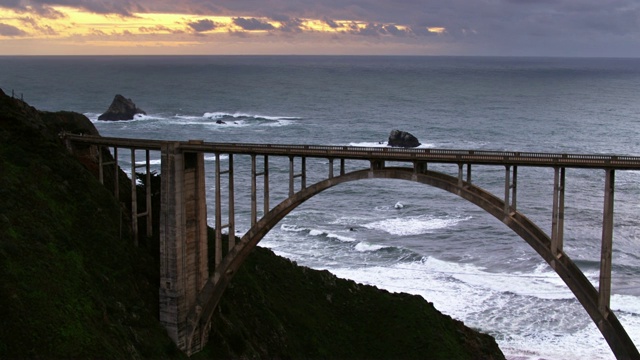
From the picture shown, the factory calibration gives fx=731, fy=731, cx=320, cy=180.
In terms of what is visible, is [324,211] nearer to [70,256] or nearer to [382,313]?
[382,313]

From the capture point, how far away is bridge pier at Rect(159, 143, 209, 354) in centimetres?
3859

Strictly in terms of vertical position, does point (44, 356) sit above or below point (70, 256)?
below

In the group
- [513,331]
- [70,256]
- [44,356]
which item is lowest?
[513,331]

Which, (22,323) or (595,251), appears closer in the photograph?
(22,323)

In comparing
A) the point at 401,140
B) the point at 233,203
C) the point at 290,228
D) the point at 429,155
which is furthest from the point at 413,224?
the point at 429,155

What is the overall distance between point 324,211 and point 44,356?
5788cm

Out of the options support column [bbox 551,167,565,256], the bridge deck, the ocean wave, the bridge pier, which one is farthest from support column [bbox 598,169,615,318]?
the ocean wave

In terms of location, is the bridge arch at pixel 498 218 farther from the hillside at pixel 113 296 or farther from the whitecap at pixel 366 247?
the whitecap at pixel 366 247

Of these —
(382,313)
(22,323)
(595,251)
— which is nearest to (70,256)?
(22,323)

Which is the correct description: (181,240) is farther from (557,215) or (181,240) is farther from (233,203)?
(557,215)

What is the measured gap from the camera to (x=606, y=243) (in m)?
30.8

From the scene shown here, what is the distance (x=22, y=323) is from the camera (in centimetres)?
3050

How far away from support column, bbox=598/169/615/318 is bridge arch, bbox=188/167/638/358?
451 millimetres

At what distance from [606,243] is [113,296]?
77.3 ft
